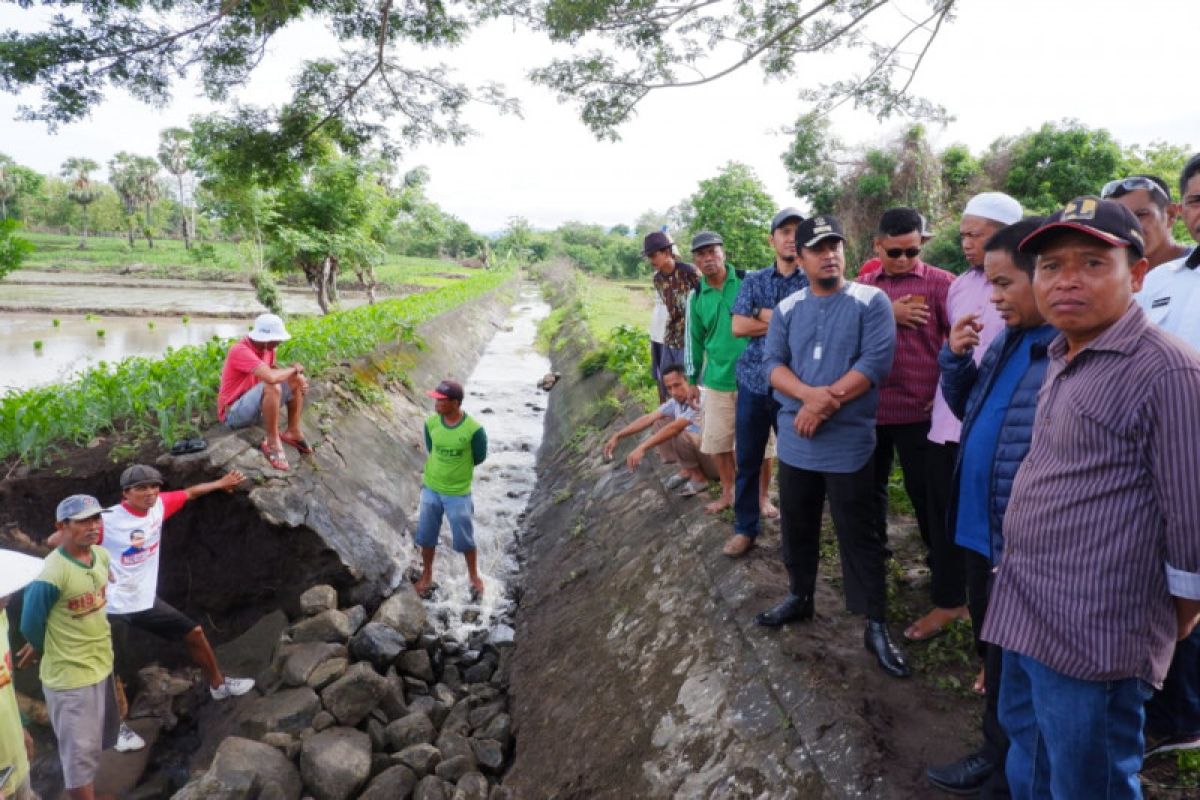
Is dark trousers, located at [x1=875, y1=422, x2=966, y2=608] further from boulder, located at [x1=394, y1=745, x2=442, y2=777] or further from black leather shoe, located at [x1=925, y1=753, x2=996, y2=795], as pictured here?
boulder, located at [x1=394, y1=745, x2=442, y2=777]

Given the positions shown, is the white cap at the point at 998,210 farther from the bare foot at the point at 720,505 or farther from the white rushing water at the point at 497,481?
the white rushing water at the point at 497,481

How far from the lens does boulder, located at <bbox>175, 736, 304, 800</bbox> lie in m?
3.38

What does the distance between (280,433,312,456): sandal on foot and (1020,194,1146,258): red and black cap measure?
20.1 feet

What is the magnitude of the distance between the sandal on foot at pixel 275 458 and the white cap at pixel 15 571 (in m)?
2.81

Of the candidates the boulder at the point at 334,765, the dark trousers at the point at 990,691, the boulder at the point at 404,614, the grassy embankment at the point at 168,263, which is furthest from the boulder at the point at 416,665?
the grassy embankment at the point at 168,263

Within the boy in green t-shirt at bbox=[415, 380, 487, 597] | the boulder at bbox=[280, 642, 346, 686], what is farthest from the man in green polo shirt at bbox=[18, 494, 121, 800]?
the boy in green t-shirt at bbox=[415, 380, 487, 597]

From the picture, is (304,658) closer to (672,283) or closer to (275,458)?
(275,458)

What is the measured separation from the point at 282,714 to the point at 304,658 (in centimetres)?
48

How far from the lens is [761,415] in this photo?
4.03 metres

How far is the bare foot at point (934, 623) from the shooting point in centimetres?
323

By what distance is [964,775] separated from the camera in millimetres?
2326

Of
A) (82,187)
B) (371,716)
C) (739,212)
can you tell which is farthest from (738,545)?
(82,187)

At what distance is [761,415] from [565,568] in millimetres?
2879

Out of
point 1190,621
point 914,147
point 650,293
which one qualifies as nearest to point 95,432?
point 1190,621
